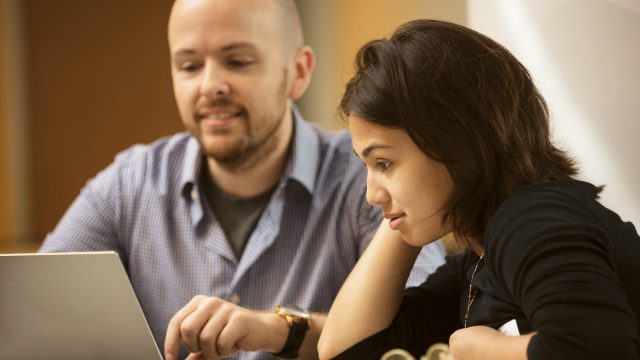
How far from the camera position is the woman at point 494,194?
0.78 metres

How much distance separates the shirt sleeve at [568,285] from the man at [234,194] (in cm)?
78

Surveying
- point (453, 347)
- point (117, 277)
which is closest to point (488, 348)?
point (453, 347)

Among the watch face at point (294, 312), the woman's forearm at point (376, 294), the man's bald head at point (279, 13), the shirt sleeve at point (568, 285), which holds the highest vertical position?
the man's bald head at point (279, 13)

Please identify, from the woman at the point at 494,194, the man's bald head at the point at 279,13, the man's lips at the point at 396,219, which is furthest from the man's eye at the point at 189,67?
the man's lips at the point at 396,219

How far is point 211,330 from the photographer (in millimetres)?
1162

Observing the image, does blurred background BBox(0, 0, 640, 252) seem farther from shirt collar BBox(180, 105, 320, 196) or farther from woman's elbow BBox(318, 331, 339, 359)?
→ woman's elbow BBox(318, 331, 339, 359)

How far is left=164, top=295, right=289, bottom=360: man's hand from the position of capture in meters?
1.16

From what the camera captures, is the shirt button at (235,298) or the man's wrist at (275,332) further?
the shirt button at (235,298)

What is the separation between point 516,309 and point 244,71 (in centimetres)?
95

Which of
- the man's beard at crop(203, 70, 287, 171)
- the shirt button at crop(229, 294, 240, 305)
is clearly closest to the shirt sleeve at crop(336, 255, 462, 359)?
the shirt button at crop(229, 294, 240, 305)

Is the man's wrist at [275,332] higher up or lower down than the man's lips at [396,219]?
lower down

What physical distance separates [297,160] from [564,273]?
103cm

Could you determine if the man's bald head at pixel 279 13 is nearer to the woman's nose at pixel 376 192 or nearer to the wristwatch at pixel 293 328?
the wristwatch at pixel 293 328

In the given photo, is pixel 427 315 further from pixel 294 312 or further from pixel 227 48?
pixel 227 48
